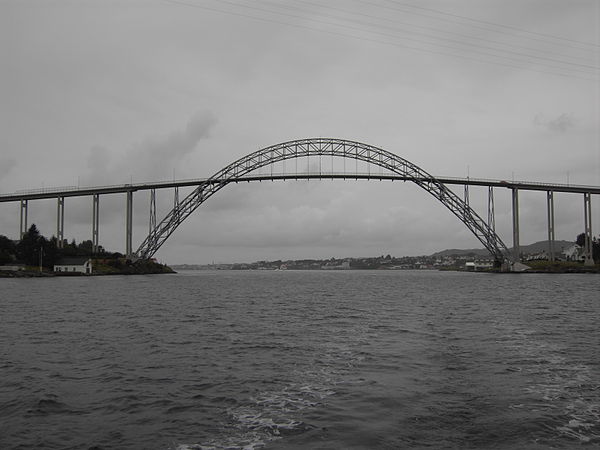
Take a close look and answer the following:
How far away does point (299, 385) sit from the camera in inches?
367

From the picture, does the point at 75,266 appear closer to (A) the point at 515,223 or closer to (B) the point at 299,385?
(A) the point at 515,223

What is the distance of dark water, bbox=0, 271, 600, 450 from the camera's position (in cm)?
668

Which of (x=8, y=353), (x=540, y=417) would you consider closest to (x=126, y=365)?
(x=8, y=353)

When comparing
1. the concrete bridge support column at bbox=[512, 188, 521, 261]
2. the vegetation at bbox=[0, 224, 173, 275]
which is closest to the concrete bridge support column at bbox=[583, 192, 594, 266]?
the concrete bridge support column at bbox=[512, 188, 521, 261]

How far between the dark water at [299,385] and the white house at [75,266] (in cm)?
5795

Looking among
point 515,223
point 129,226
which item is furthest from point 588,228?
point 129,226

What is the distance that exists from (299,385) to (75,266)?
71.6m

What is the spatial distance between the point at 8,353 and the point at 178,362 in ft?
14.3

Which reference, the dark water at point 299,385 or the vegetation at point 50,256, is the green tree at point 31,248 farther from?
the dark water at point 299,385

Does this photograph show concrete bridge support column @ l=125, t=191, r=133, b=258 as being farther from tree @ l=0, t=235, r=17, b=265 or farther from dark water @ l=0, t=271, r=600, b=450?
dark water @ l=0, t=271, r=600, b=450

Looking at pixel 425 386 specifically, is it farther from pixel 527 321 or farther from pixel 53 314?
pixel 53 314

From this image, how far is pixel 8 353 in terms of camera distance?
1217 centimetres

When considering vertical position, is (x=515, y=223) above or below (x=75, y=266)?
above

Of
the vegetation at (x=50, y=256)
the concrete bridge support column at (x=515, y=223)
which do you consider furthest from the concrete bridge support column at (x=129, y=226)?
the concrete bridge support column at (x=515, y=223)
